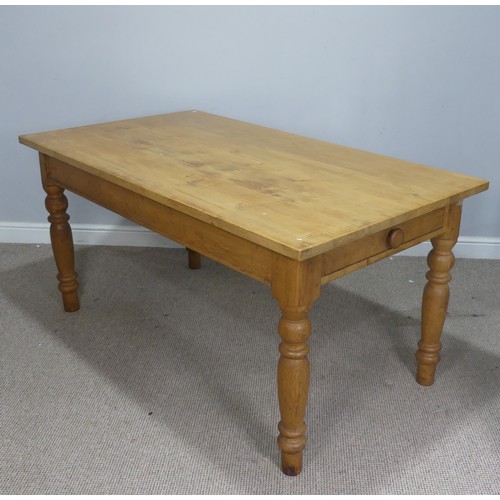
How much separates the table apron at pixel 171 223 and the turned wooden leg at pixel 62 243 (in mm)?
78

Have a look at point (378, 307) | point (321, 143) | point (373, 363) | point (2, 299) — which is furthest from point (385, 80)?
point (2, 299)

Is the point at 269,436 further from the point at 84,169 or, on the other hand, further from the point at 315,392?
the point at 84,169

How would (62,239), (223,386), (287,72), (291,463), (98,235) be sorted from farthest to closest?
(98,235), (287,72), (62,239), (223,386), (291,463)

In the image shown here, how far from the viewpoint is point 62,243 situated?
8.69 feet

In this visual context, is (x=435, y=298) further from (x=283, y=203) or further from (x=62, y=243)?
(x=62, y=243)

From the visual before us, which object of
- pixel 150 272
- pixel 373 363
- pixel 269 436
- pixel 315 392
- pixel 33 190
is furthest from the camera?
pixel 33 190

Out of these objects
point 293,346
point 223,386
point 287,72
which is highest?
point 287,72

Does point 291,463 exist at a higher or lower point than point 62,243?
lower

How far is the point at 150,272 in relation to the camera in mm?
3096

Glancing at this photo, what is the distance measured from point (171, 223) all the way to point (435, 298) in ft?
2.61

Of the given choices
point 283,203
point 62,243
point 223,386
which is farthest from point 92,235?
point 283,203

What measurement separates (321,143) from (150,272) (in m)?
1.03

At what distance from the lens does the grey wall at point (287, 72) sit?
2.91 m

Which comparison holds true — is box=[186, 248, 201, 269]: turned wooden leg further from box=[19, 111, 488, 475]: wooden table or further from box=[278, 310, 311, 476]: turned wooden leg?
box=[278, 310, 311, 476]: turned wooden leg
